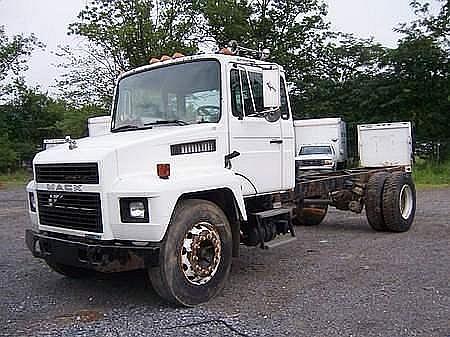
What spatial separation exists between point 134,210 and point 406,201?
6614mm

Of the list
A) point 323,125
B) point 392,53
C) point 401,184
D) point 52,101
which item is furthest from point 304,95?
point 401,184

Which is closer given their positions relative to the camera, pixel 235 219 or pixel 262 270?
pixel 235 219

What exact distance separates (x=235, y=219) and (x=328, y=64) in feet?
102

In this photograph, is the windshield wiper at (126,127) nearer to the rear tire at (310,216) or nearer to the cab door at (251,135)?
the cab door at (251,135)

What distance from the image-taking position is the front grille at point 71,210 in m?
5.16

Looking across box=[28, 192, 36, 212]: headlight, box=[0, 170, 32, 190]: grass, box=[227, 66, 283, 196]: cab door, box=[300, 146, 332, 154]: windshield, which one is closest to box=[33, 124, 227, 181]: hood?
box=[227, 66, 283, 196]: cab door

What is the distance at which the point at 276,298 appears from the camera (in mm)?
5684

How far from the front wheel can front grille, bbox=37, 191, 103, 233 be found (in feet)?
2.28

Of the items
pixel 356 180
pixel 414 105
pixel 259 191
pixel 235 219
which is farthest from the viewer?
pixel 414 105

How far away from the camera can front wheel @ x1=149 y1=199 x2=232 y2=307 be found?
16.8ft

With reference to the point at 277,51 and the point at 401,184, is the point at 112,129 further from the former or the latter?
the point at 277,51

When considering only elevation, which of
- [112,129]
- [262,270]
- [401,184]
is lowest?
[262,270]

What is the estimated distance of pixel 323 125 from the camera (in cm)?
2447

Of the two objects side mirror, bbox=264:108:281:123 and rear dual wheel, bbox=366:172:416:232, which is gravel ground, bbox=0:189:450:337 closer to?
rear dual wheel, bbox=366:172:416:232
